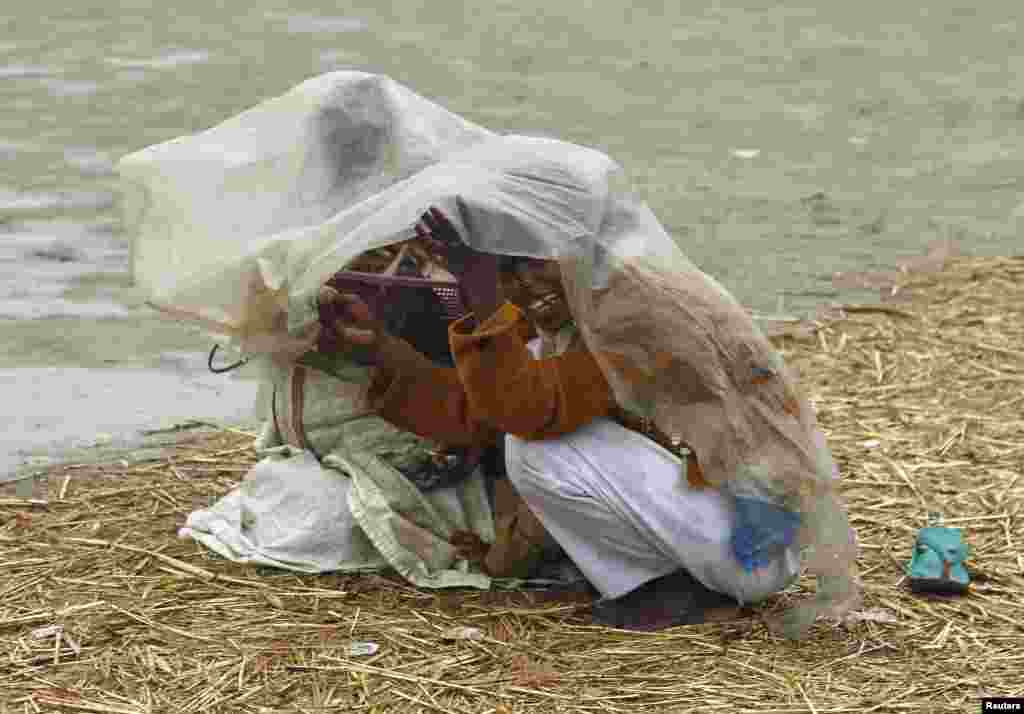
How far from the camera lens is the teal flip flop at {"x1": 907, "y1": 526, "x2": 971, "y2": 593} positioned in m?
4.42

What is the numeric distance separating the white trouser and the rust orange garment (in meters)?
0.06

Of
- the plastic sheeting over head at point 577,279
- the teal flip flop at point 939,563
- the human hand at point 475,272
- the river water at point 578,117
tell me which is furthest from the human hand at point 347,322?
the river water at point 578,117

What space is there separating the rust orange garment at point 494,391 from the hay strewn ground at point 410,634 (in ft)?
1.46

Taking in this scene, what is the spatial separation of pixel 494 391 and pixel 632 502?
42 cm

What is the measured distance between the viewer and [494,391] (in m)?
3.85

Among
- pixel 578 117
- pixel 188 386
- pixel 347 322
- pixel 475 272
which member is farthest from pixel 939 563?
pixel 578 117

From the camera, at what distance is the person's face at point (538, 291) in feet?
13.1

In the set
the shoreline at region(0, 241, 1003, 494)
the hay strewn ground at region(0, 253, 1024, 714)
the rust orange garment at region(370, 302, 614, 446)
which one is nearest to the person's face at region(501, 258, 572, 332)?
the rust orange garment at region(370, 302, 614, 446)

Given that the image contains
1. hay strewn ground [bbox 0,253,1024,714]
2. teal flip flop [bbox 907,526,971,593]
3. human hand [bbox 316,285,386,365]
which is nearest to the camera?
hay strewn ground [bbox 0,253,1024,714]

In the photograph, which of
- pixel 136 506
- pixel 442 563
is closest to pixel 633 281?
pixel 442 563

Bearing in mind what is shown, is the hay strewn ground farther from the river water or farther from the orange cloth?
the river water

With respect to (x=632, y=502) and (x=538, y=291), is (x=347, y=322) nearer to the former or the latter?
(x=538, y=291)

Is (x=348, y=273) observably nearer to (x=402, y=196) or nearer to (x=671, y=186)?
(x=402, y=196)

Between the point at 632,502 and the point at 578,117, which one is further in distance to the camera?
the point at 578,117
